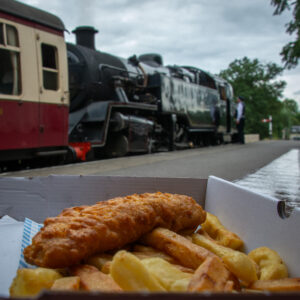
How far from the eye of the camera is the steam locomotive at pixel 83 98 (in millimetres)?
5102

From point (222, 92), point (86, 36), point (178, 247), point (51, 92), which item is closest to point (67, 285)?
point (178, 247)

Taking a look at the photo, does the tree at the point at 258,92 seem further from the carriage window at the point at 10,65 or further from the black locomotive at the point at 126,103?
the carriage window at the point at 10,65

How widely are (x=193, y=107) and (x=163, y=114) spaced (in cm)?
230

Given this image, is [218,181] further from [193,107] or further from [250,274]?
[193,107]

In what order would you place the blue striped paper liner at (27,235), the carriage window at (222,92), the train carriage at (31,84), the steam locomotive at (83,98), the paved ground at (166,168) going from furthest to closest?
the carriage window at (222,92), the steam locomotive at (83,98), the train carriage at (31,84), the paved ground at (166,168), the blue striped paper liner at (27,235)

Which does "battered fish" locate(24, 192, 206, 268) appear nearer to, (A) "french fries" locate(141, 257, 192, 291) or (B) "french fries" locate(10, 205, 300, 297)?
(B) "french fries" locate(10, 205, 300, 297)

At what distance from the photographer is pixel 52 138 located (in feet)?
18.9

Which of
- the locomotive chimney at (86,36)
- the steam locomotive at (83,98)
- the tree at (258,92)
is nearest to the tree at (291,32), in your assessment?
the steam locomotive at (83,98)

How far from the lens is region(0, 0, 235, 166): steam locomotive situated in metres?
5.10

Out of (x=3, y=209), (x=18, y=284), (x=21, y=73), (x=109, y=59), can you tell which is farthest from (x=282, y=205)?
(x=109, y=59)

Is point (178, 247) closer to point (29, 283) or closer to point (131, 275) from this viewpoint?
point (131, 275)

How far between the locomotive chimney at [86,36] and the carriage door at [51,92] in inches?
126

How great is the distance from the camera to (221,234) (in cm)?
143

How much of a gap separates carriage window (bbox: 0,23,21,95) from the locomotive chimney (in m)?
4.24
